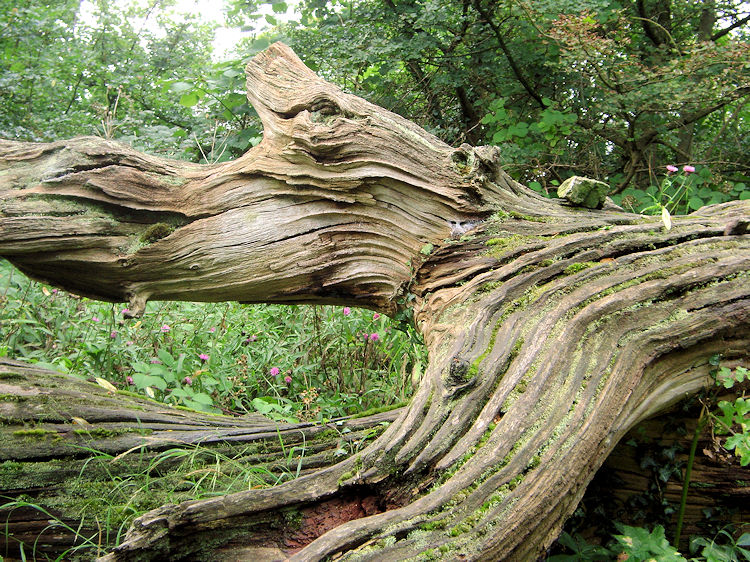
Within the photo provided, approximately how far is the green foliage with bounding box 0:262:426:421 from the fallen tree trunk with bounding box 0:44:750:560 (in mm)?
908

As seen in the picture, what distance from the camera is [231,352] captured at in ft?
15.6

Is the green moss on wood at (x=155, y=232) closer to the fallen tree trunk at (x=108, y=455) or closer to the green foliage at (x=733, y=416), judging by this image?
the fallen tree trunk at (x=108, y=455)

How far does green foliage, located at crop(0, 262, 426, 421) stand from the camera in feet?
13.7

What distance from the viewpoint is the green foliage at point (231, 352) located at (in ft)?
13.7

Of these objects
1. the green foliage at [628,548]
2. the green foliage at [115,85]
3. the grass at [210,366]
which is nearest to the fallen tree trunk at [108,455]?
the grass at [210,366]

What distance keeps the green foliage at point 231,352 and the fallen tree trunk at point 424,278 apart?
908 mm

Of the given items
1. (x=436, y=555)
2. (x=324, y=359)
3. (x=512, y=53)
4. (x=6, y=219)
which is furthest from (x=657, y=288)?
(x=512, y=53)

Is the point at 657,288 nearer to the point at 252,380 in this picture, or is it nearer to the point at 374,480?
the point at 374,480

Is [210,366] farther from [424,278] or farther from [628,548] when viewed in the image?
[628,548]

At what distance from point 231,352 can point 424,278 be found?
230cm

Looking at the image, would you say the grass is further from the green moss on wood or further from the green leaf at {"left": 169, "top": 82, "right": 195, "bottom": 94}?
the green leaf at {"left": 169, "top": 82, "right": 195, "bottom": 94}

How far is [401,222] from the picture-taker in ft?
10.3

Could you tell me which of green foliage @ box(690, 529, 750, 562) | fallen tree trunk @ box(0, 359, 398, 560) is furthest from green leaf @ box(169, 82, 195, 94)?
green foliage @ box(690, 529, 750, 562)

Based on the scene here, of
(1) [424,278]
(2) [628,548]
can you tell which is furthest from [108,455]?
(2) [628,548]
